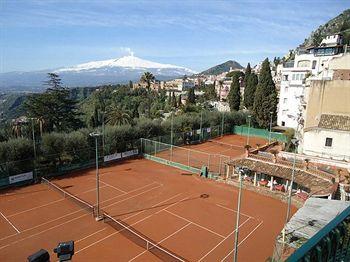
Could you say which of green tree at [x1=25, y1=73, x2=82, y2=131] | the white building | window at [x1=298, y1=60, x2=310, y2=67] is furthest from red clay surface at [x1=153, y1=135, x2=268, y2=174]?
green tree at [x1=25, y1=73, x2=82, y2=131]

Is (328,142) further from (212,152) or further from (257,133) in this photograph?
(257,133)

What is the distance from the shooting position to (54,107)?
54.8 meters

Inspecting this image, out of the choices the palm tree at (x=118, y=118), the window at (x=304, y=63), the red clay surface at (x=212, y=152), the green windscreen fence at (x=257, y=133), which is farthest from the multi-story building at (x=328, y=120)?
the window at (x=304, y=63)

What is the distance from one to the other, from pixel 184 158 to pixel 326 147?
1658 cm

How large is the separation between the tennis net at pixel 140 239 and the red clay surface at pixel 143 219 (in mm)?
301

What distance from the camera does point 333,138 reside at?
31156mm

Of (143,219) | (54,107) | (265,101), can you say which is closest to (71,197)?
(143,219)

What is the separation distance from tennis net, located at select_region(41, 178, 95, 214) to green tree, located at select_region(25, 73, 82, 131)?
77.1ft

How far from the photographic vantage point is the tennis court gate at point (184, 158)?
33.0 m

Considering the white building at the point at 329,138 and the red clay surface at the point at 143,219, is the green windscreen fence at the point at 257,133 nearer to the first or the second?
the white building at the point at 329,138

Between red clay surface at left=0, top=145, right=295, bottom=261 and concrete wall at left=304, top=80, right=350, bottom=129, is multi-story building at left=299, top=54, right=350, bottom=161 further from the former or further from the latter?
red clay surface at left=0, top=145, right=295, bottom=261

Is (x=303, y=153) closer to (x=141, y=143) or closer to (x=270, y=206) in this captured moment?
(x=270, y=206)

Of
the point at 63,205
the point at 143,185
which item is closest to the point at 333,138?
the point at 143,185

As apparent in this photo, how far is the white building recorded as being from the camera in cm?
3064
